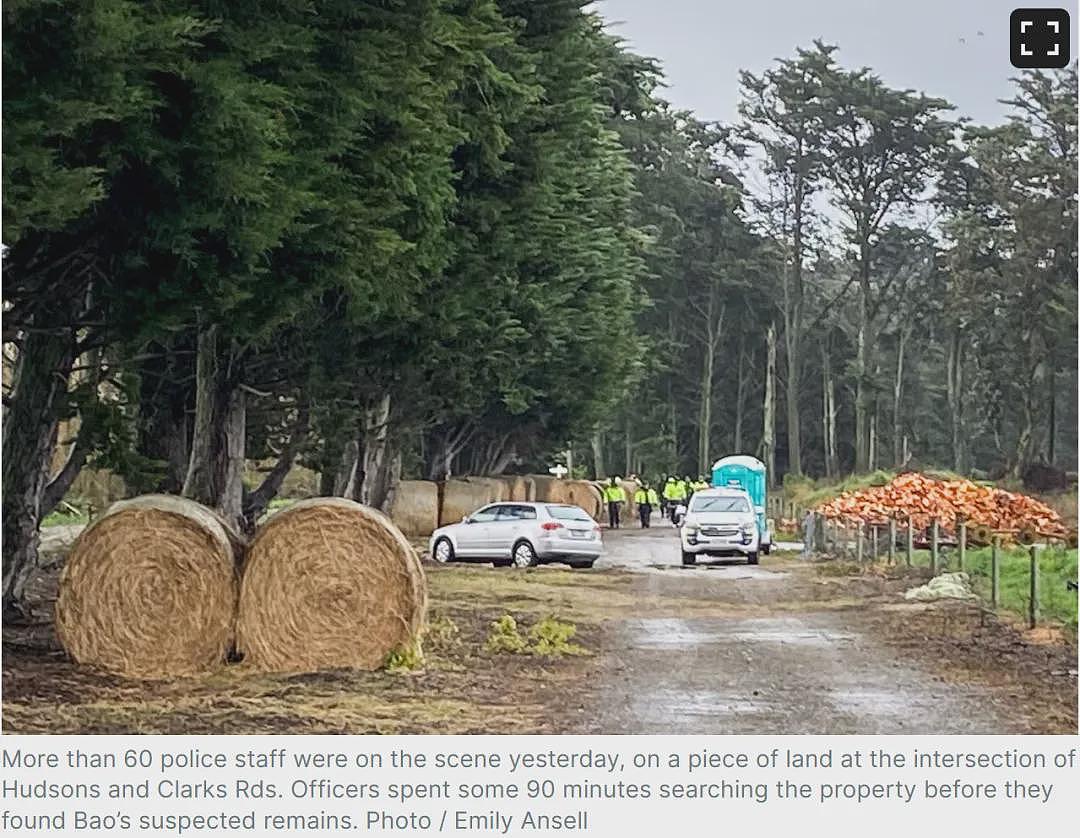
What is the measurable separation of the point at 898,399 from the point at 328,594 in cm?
309

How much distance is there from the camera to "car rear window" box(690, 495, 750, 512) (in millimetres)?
10703

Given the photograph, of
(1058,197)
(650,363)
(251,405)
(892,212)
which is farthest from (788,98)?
(251,405)

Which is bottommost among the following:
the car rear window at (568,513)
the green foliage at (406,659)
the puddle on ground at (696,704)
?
the puddle on ground at (696,704)

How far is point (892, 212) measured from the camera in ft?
27.7

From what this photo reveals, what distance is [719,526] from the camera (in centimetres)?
1097

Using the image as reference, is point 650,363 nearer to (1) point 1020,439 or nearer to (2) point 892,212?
(2) point 892,212

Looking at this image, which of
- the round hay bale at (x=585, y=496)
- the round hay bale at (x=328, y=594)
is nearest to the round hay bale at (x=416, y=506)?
the round hay bale at (x=585, y=496)

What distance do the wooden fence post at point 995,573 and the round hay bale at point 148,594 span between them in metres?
3.47

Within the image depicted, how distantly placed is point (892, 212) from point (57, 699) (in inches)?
172

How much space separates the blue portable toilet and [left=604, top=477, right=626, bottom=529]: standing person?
0.78m

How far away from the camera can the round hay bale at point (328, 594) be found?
7.02 metres

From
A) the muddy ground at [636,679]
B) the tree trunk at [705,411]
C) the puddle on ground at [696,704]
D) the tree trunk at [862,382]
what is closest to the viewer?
the muddy ground at [636,679]

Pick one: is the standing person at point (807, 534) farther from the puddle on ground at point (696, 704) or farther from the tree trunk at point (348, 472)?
the puddle on ground at point (696, 704)

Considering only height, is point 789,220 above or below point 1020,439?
above
